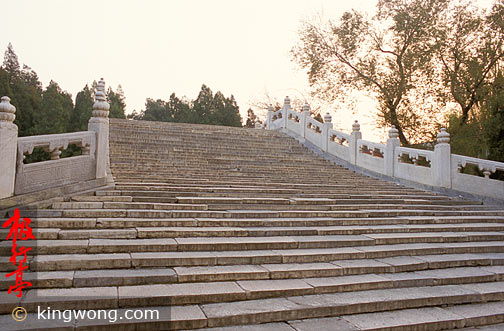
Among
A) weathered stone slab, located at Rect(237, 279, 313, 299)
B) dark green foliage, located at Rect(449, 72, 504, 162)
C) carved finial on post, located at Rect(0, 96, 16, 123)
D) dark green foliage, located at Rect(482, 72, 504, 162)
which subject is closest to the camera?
weathered stone slab, located at Rect(237, 279, 313, 299)

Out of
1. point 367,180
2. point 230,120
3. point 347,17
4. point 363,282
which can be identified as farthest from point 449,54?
point 230,120

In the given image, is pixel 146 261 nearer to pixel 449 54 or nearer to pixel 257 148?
pixel 257 148

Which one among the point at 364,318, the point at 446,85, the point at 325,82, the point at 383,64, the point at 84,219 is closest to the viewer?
the point at 364,318

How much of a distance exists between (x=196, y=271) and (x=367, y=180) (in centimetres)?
717

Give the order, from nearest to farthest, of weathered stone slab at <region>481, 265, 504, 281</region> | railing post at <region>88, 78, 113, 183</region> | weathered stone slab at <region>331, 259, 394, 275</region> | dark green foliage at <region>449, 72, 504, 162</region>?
weathered stone slab at <region>331, 259, 394, 275</region>
weathered stone slab at <region>481, 265, 504, 281</region>
railing post at <region>88, 78, 113, 183</region>
dark green foliage at <region>449, 72, 504, 162</region>

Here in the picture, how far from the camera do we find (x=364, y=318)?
331 centimetres

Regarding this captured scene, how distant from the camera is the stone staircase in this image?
312 centimetres

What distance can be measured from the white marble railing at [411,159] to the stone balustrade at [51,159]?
7352 mm

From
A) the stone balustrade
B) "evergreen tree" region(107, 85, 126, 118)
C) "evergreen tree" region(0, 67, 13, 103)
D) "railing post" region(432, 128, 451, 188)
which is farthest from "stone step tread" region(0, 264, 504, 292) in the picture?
"evergreen tree" region(107, 85, 126, 118)

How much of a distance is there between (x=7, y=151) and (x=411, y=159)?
30.1ft

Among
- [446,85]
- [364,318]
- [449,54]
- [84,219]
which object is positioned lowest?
[364,318]

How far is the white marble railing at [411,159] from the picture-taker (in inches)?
338

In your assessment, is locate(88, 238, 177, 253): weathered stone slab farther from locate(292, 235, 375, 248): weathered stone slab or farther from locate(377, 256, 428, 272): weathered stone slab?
locate(377, 256, 428, 272): weathered stone slab

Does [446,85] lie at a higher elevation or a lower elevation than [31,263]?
higher
